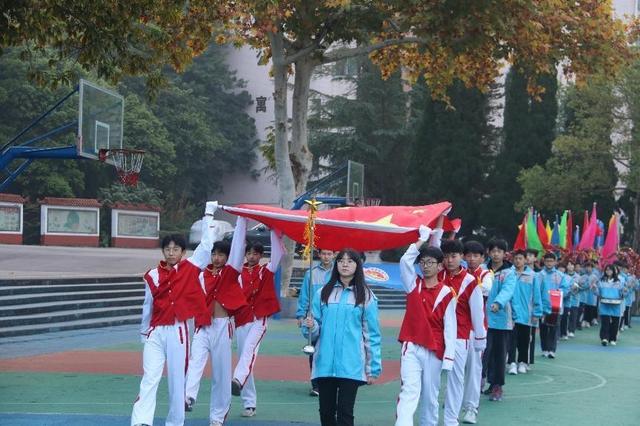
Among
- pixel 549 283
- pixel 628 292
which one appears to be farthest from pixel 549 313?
pixel 628 292

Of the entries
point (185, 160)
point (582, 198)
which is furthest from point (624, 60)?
point (185, 160)

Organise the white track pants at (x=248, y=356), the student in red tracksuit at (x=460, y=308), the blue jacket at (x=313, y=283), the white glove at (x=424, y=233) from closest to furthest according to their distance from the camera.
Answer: the white glove at (x=424, y=233)
the student in red tracksuit at (x=460, y=308)
the white track pants at (x=248, y=356)
the blue jacket at (x=313, y=283)

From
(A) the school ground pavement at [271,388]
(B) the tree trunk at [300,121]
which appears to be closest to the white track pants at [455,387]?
(A) the school ground pavement at [271,388]

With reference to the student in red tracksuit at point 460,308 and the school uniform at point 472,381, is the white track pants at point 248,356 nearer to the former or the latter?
the student in red tracksuit at point 460,308

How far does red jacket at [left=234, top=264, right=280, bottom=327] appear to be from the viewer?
37.7ft

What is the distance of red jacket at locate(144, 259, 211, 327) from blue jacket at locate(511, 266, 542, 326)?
6430 millimetres

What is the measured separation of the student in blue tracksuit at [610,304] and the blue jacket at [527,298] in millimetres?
7399

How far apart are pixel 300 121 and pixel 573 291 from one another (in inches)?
264

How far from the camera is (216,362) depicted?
10.4 meters

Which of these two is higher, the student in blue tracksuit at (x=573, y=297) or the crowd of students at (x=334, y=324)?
the crowd of students at (x=334, y=324)

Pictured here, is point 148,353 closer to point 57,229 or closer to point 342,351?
point 342,351

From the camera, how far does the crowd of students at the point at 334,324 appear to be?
868cm

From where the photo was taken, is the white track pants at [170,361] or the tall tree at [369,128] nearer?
the white track pants at [170,361]

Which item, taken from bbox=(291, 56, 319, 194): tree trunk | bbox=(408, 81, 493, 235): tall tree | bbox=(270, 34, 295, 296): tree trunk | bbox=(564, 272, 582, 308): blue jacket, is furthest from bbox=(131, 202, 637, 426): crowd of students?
bbox=(408, 81, 493, 235): tall tree
